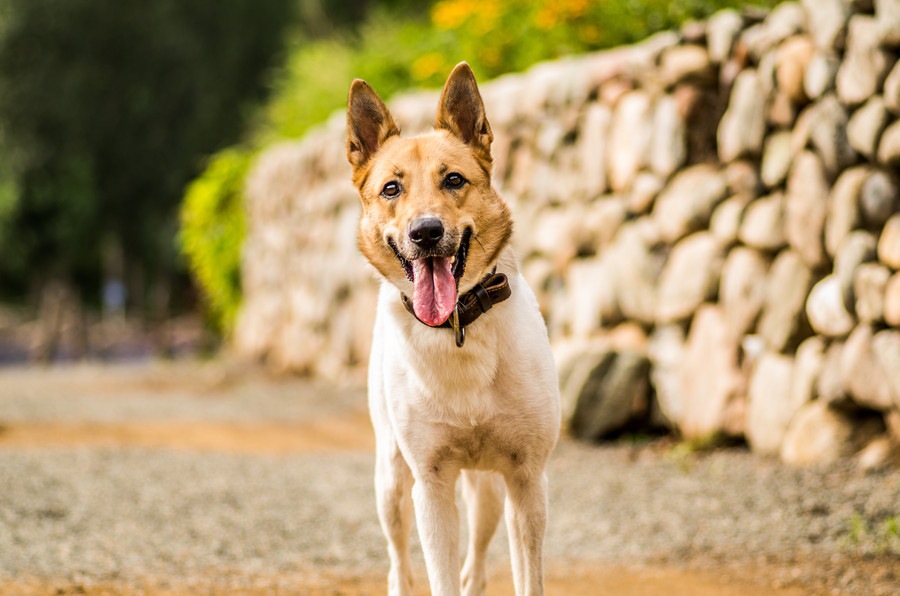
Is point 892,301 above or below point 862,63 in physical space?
below

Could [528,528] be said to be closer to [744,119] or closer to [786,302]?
[786,302]

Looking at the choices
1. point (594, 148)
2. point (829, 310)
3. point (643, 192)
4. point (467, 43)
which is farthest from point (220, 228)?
point (829, 310)

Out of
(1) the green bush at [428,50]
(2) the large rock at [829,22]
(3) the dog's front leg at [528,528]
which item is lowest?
(3) the dog's front leg at [528,528]

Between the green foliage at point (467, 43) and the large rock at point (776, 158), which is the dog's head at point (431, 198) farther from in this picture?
the green foliage at point (467, 43)

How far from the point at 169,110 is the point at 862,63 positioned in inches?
1005

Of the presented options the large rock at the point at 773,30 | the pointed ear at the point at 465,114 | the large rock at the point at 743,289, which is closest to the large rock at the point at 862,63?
the large rock at the point at 773,30

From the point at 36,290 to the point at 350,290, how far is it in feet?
70.4

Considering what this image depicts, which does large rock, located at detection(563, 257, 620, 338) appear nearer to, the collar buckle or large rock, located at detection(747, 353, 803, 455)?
large rock, located at detection(747, 353, 803, 455)

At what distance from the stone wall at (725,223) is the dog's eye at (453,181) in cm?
309

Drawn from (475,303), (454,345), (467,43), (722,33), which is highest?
(467,43)

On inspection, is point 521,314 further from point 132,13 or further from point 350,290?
point 132,13

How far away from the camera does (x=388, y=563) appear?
16.0 ft

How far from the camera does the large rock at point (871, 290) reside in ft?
18.2

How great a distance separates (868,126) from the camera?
569cm
